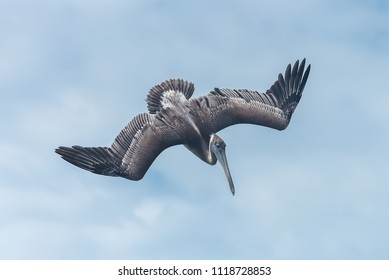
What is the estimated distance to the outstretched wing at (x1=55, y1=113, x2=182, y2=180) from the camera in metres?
26.8

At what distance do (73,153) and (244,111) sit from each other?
5790mm

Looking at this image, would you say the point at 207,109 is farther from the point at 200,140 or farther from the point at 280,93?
the point at 280,93

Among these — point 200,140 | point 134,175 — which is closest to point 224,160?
point 200,140

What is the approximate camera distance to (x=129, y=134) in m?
27.3

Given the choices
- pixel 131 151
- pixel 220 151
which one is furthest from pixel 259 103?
pixel 131 151

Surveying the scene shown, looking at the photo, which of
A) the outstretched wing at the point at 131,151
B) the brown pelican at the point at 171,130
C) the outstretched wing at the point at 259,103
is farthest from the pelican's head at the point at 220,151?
the outstretched wing at the point at 131,151

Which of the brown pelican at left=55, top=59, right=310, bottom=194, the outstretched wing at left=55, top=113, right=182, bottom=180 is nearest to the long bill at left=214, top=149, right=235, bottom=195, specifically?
the brown pelican at left=55, top=59, right=310, bottom=194

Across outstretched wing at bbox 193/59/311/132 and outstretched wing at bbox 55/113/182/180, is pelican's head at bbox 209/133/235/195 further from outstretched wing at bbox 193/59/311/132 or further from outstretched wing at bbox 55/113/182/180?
outstretched wing at bbox 55/113/182/180

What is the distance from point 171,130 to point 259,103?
11.8 feet

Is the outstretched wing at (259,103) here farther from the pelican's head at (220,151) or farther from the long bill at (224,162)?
the long bill at (224,162)

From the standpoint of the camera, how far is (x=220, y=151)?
27.4m

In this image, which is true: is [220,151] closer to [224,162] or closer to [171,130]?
[224,162]

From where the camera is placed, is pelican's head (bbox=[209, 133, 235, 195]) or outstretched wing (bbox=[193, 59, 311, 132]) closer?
pelican's head (bbox=[209, 133, 235, 195])

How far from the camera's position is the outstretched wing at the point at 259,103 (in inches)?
1107
